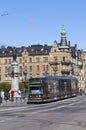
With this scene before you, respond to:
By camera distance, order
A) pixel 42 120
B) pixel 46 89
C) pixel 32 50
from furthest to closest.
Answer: pixel 32 50
pixel 46 89
pixel 42 120

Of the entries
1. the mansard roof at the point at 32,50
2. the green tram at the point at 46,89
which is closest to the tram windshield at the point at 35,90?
the green tram at the point at 46,89

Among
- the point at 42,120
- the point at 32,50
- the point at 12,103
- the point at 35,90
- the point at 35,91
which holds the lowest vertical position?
the point at 42,120

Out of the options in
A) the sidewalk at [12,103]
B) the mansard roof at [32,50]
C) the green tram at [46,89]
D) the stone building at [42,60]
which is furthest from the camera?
the mansard roof at [32,50]

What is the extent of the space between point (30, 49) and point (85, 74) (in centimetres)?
3931

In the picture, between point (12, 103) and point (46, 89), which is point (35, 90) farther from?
point (12, 103)

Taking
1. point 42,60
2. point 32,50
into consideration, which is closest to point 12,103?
point 42,60

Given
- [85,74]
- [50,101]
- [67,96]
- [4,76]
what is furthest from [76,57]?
[50,101]

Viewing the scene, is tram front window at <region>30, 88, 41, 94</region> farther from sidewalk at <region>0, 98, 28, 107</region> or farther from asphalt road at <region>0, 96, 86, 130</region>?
asphalt road at <region>0, 96, 86, 130</region>

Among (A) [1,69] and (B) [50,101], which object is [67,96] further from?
(A) [1,69]

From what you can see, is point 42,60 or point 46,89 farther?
point 42,60

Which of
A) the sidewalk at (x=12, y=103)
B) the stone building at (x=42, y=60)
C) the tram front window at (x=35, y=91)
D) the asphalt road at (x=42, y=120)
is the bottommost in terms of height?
the asphalt road at (x=42, y=120)

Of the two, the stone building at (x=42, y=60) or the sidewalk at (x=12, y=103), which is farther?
the stone building at (x=42, y=60)

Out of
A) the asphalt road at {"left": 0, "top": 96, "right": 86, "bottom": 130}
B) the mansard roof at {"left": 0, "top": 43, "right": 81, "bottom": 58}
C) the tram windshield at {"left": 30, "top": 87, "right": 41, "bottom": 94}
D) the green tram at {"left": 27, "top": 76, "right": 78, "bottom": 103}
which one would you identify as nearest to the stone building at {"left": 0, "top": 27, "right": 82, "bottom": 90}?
the mansard roof at {"left": 0, "top": 43, "right": 81, "bottom": 58}

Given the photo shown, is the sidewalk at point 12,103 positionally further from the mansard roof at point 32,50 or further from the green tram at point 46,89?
the mansard roof at point 32,50
